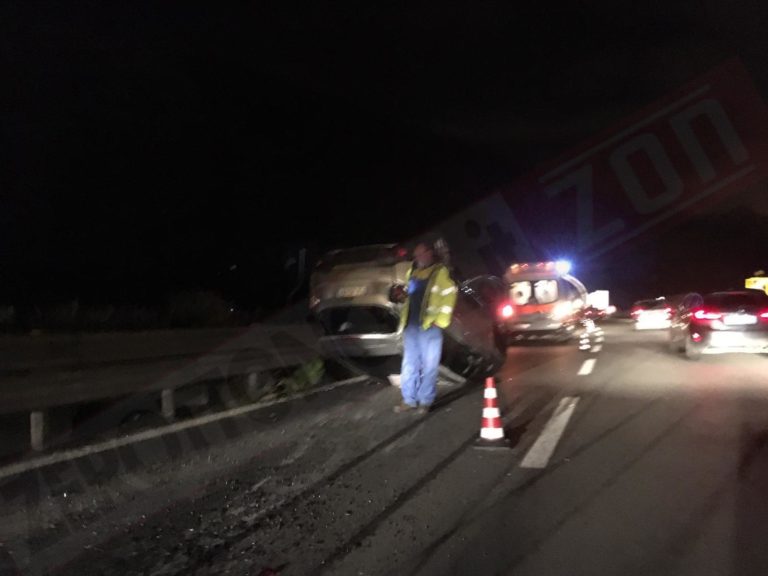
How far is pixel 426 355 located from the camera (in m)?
9.10

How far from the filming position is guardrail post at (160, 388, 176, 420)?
8.73m

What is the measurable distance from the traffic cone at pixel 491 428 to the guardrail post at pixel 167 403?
3.54m

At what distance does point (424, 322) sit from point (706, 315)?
7779 mm

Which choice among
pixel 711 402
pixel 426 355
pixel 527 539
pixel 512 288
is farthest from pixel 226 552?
pixel 512 288

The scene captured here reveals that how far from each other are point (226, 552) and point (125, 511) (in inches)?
50.3

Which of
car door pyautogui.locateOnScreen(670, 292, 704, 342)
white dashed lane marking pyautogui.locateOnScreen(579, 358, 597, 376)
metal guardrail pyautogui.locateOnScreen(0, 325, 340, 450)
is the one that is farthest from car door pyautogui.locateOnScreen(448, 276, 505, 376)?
car door pyautogui.locateOnScreen(670, 292, 704, 342)

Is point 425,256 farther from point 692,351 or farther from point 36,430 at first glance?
point 692,351

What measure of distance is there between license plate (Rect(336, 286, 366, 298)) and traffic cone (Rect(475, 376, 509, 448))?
3259mm

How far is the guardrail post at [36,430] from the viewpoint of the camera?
7098 millimetres

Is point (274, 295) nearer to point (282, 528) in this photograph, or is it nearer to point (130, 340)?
point (130, 340)

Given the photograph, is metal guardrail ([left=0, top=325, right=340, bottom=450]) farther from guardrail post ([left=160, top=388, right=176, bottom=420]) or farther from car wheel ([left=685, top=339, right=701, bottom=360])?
car wheel ([left=685, top=339, right=701, bottom=360])

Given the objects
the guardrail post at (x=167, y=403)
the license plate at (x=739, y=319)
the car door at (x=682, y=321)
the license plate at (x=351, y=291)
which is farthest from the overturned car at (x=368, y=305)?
the car door at (x=682, y=321)

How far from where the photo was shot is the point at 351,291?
34.2 feet

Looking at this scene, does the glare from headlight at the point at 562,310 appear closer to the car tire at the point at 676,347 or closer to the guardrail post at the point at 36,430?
the car tire at the point at 676,347
